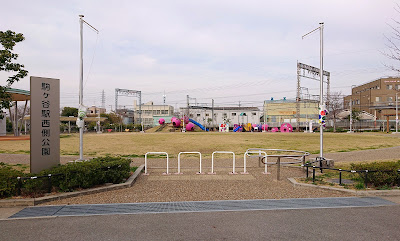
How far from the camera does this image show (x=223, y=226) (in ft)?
16.7

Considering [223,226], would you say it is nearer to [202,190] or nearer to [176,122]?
[202,190]

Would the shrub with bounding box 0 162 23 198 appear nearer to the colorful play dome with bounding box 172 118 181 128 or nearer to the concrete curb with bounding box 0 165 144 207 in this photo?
the concrete curb with bounding box 0 165 144 207

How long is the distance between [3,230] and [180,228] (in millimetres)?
3046

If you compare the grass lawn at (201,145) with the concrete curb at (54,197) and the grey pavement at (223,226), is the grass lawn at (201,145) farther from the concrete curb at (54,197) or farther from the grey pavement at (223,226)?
the grey pavement at (223,226)

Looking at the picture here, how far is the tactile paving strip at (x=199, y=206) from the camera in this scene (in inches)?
237

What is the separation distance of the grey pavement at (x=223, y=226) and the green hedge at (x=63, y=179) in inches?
63.4

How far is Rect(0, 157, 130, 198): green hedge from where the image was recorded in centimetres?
689

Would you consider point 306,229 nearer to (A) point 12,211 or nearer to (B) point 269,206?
(B) point 269,206

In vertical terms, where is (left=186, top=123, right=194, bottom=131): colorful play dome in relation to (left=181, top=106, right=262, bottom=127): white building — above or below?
below

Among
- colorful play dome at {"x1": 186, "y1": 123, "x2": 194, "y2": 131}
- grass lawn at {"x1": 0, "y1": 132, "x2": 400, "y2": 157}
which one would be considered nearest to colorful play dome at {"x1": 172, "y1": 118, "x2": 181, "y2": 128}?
colorful play dome at {"x1": 186, "y1": 123, "x2": 194, "y2": 131}

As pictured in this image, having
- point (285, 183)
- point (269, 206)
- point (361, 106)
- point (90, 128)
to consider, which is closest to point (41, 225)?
point (269, 206)

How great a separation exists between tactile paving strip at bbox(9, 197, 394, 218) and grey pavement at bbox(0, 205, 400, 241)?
0.32m

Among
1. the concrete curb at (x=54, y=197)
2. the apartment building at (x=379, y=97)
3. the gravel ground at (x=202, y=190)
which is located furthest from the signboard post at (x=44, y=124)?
the apartment building at (x=379, y=97)

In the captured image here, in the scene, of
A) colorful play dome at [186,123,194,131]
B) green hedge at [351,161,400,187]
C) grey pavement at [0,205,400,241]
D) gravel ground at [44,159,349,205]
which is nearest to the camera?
grey pavement at [0,205,400,241]
